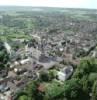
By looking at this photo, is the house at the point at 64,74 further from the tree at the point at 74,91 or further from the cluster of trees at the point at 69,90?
the tree at the point at 74,91

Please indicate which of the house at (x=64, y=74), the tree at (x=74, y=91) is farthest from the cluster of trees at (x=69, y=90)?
the house at (x=64, y=74)

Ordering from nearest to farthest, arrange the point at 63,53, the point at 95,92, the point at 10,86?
the point at 95,92 < the point at 10,86 < the point at 63,53

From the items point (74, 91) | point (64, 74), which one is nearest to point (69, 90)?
point (74, 91)

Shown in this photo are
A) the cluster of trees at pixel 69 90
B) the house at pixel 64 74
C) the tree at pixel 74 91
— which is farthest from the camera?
the house at pixel 64 74

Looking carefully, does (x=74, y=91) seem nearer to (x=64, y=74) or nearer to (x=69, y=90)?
(x=69, y=90)

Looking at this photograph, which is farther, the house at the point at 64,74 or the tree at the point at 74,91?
the house at the point at 64,74

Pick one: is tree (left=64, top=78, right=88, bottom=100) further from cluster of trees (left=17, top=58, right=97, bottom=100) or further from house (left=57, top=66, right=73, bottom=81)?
house (left=57, top=66, right=73, bottom=81)

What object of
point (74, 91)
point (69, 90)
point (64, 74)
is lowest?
point (64, 74)

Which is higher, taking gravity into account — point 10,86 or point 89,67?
point 89,67

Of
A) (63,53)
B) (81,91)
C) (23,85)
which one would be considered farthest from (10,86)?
(63,53)

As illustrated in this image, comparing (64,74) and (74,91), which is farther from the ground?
(74,91)

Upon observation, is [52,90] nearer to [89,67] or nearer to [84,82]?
[84,82]
